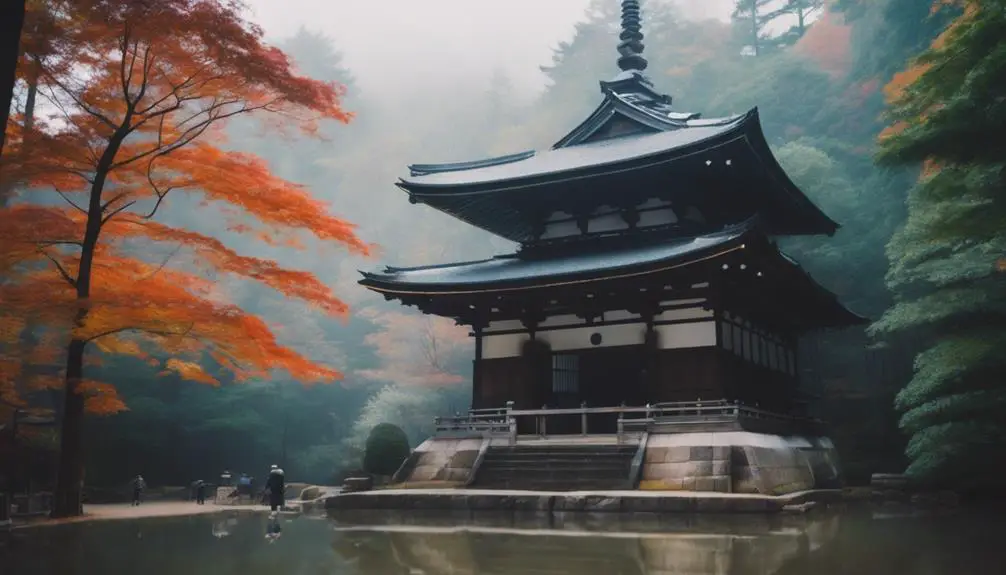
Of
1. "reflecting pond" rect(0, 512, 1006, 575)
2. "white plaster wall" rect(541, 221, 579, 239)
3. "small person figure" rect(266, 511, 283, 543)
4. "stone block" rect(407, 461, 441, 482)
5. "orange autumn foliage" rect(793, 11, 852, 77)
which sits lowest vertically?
"small person figure" rect(266, 511, 283, 543)

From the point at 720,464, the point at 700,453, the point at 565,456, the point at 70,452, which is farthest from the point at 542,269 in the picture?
the point at 70,452

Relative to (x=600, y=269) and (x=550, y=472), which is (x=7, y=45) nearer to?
(x=550, y=472)

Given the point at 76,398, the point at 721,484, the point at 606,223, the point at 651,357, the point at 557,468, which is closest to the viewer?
the point at 721,484

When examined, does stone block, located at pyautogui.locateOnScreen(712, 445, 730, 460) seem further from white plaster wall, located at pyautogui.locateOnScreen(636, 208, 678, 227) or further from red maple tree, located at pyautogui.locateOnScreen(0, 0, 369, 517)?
red maple tree, located at pyautogui.locateOnScreen(0, 0, 369, 517)

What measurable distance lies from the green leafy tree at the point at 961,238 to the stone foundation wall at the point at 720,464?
398 centimetres

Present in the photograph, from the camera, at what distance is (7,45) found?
14.4ft

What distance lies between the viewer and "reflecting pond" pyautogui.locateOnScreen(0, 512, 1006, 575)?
28.7 ft

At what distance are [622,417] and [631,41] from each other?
16.2 meters

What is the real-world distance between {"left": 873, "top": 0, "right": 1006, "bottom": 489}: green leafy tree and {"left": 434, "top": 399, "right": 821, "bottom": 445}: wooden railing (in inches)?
153

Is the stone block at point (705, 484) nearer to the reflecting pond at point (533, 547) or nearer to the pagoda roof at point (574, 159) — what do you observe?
the reflecting pond at point (533, 547)

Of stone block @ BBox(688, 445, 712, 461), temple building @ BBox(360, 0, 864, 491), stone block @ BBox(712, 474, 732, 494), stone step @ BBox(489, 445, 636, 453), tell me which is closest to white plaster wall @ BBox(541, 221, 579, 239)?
temple building @ BBox(360, 0, 864, 491)

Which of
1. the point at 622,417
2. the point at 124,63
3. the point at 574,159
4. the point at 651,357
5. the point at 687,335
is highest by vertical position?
the point at 574,159

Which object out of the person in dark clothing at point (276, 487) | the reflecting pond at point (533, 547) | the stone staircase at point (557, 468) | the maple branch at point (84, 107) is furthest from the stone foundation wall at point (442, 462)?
the maple branch at point (84, 107)

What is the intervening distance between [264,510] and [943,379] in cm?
1774
